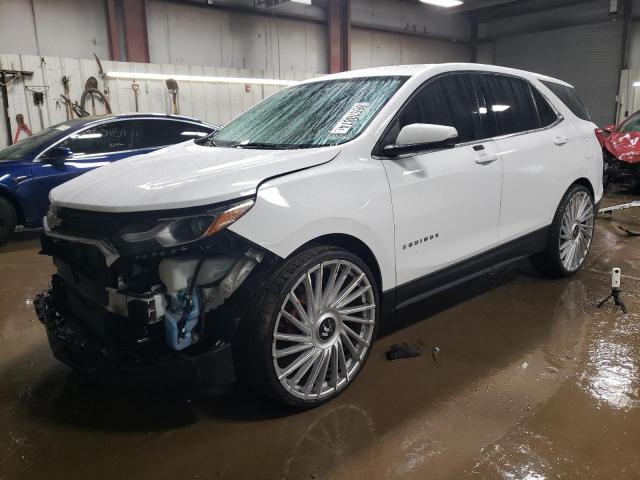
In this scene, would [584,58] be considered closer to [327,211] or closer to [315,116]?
[315,116]

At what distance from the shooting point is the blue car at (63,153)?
5355 millimetres

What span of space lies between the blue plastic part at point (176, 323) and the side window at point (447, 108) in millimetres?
1230

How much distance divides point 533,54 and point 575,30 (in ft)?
4.51

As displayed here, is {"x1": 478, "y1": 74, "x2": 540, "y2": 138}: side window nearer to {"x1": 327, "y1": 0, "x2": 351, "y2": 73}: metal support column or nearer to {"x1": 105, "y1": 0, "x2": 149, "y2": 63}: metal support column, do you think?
{"x1": 105, "y1": 0, "x2": 149, "y2": 63}: metal support column

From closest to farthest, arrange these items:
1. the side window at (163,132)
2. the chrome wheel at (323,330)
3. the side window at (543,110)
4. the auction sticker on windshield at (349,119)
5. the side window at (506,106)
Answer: the chrome wheel at (323,330), the auction sticker on windshield at (349,119), the side window at (506,106), the side window at (543,110), the side window at (163,132)

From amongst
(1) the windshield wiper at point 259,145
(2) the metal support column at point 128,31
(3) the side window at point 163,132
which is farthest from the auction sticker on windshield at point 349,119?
(2) the metal support column at point 128,31

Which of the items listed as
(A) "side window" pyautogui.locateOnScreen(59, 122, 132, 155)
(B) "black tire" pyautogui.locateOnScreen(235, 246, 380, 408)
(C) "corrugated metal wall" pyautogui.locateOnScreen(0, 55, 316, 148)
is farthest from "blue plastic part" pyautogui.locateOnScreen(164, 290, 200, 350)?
(C) "corrugated metal wall" pyautogui.locateOnScreen(0, 55, 316, 148)

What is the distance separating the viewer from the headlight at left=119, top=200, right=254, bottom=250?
6.15 ft

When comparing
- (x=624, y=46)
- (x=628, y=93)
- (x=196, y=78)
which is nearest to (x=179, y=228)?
(x=196, y=78)

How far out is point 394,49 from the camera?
1460 cm

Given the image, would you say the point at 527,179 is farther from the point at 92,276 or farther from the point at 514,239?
the point at 92,276

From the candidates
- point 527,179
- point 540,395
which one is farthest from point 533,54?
point 540,395

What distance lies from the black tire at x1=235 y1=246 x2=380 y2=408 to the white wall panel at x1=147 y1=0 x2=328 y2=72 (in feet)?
30.2

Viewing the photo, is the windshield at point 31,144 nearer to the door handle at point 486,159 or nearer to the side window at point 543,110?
the door handle at point 486,159
